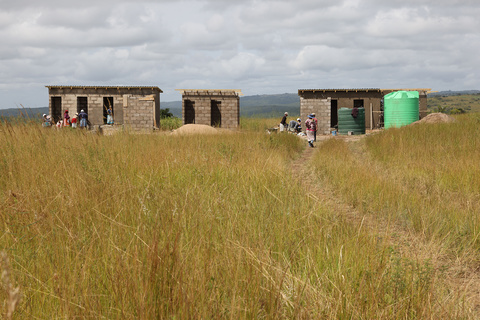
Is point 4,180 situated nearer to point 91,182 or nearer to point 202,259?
point 91,182

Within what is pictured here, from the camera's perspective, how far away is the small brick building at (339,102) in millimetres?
26875

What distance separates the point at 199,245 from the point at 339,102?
1032 inches

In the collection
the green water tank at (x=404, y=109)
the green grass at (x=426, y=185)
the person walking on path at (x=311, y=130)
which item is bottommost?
the green grass at (x=426, y=185)

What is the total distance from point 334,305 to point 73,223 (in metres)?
1.83

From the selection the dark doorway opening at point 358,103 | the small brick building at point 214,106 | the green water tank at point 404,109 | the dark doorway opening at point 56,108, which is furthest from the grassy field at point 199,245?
the dark doorway opening at point 56,108

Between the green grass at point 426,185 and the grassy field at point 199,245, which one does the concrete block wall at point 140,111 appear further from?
the grassy field at point 199,245

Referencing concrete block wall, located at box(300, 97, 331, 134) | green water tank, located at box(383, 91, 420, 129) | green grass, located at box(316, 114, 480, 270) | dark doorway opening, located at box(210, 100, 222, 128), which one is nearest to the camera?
green grass, located at box(316, 114, 480, 270)

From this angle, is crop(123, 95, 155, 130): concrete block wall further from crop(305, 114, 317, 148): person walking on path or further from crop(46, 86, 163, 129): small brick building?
crop(305, 114, 317, 148): person walking on path

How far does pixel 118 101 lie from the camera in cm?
2680

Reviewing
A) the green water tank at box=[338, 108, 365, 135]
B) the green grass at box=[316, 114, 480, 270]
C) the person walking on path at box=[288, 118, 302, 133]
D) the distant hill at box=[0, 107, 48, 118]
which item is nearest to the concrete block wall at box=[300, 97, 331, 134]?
the green water tank at box=[338, 108, 365, 135]

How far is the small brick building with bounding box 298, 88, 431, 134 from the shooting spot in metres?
26.9

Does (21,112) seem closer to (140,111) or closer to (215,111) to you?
(140,111)

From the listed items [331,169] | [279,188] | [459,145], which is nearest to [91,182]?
[279,188]

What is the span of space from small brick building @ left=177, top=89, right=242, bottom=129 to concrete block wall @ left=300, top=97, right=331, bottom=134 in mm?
4194
